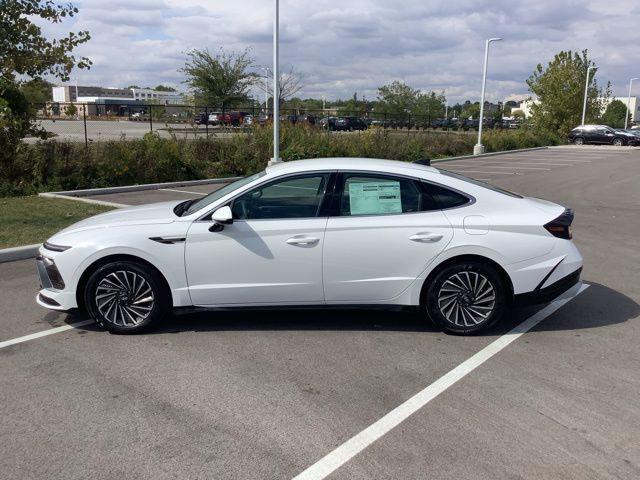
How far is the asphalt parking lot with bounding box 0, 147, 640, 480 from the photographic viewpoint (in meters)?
3.22

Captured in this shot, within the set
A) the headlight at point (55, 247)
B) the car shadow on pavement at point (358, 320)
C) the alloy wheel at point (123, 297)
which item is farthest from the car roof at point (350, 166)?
the headlight at point (55, 247)

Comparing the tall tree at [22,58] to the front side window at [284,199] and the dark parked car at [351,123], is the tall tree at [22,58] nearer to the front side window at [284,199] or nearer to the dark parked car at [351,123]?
the front side window at [284,199]

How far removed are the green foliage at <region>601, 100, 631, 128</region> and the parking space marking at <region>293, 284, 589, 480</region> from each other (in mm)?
72381

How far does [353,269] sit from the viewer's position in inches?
197

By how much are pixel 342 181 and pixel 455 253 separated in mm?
1164

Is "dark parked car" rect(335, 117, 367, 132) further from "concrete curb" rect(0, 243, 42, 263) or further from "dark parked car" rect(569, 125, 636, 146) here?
"concrete curb" rect(0, 243, 42, 263)

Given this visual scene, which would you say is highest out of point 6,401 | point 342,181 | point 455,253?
point 342,181

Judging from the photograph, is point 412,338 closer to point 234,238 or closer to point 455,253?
point 455,253

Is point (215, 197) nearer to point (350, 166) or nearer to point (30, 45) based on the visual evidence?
point (350, 166)

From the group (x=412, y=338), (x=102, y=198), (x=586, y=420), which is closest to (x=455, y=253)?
(x=412, y=338)

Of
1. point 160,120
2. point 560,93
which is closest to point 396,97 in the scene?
point 560,93

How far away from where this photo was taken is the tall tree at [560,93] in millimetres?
48500

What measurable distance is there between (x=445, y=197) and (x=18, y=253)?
5.82 meters

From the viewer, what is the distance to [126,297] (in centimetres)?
504
